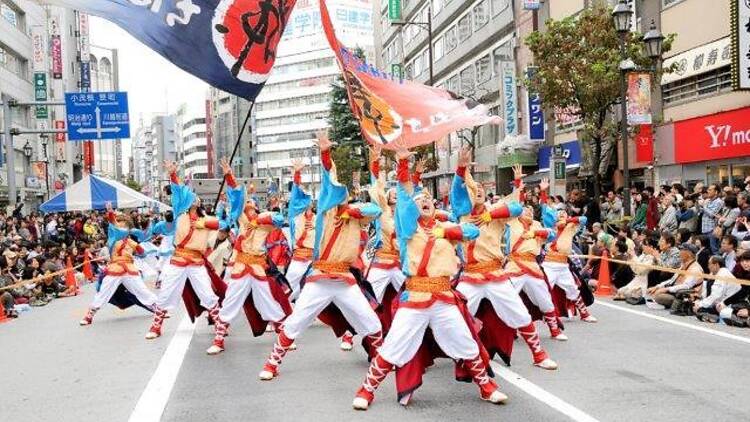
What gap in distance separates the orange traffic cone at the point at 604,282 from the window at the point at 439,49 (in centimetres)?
3292

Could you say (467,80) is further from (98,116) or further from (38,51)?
(38,51)

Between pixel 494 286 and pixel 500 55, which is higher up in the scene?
pixel 500 55

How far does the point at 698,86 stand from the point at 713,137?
5.74ft

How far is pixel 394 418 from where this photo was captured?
6.02m

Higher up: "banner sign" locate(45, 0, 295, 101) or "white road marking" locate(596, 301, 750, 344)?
"banner sign" locate(45, 0, 295, 101)

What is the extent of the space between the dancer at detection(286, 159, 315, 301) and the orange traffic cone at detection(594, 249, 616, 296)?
598cm

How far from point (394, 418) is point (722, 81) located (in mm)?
16954

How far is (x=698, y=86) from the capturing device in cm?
2098

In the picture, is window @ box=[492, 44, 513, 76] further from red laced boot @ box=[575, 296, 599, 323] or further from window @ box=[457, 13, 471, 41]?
red laced boot @ box=[575, 296, 599, 323]

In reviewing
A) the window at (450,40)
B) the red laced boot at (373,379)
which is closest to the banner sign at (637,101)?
the red laced boot at (373,379)

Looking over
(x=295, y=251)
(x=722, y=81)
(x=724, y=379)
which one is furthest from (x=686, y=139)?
(x=724, y=379)

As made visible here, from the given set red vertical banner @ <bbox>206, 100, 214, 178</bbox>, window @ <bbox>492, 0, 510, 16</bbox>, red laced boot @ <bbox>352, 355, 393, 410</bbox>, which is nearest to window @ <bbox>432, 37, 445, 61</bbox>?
window @ <bbox>492, 0, 510, 16</bbox>

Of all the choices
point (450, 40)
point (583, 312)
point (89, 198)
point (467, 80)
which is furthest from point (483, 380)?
point (450, 40)

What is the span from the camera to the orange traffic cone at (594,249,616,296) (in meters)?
14.2
